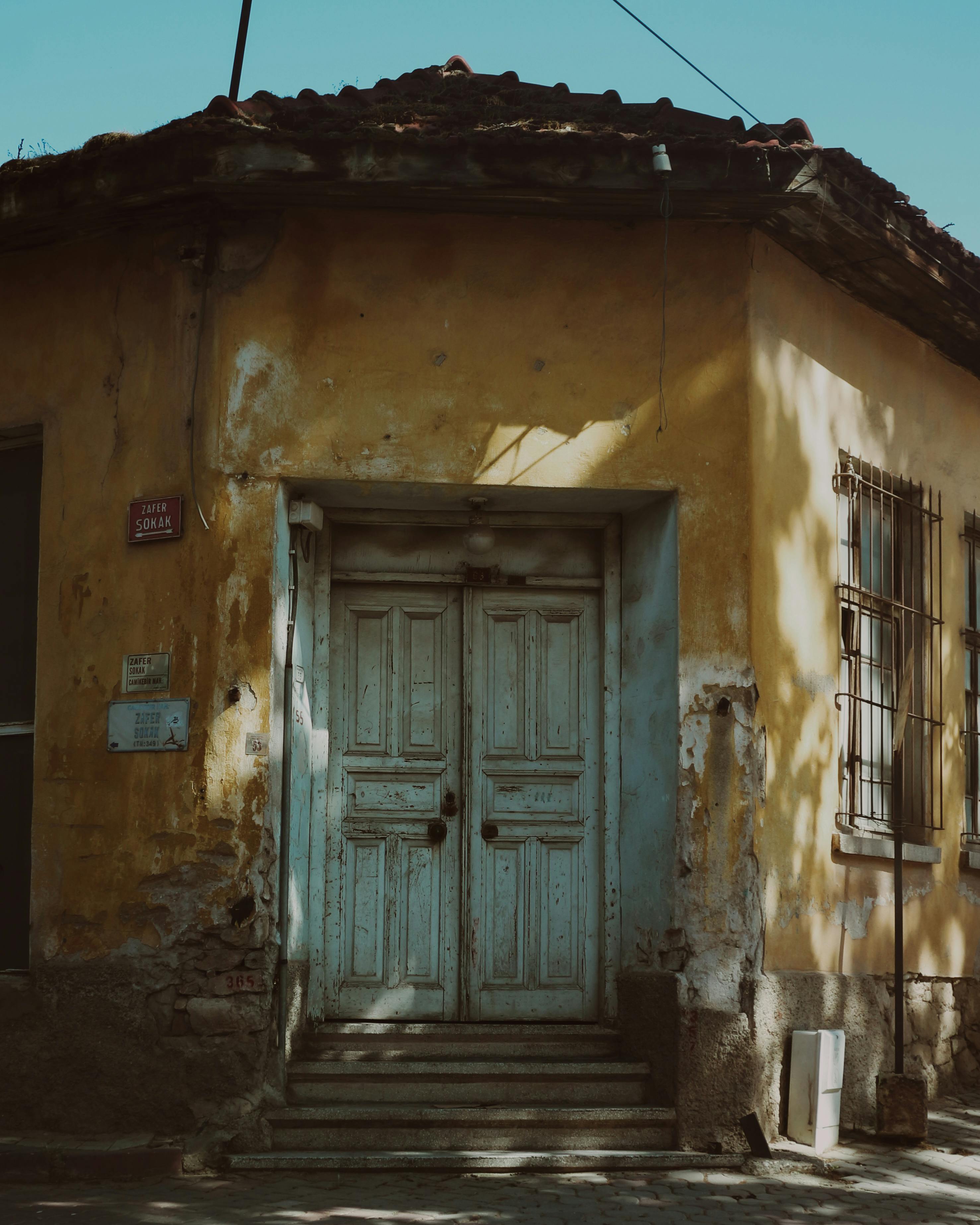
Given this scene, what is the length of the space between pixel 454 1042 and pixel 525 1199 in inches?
46.6

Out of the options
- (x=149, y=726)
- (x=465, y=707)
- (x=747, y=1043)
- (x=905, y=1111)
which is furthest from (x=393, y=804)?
(x=905, y=1111)

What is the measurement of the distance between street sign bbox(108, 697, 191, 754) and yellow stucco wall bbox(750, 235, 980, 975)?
9.12 ft

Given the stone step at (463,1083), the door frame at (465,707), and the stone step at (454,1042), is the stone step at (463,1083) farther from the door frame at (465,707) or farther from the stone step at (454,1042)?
the door frame at (465,707)

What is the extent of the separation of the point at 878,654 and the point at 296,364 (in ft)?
12.4

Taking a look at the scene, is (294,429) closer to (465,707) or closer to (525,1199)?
(465,707)

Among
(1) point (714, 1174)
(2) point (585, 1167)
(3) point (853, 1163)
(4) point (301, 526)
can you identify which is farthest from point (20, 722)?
(3) point (853, 1163)

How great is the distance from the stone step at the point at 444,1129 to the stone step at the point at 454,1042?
1.15 ft

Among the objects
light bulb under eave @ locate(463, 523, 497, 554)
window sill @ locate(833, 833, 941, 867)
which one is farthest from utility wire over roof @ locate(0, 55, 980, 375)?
window sill @ locate(833, 833, 941, 867)

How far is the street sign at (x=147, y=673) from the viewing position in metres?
6.38

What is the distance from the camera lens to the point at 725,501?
6.61 m

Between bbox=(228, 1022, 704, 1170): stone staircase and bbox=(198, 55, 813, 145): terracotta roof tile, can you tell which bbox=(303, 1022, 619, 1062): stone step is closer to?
bbox=(228, 1022, 704, 1170): stone staircase

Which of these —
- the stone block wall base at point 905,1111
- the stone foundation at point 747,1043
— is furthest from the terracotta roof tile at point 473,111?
the stone block wall base at point 905,1111

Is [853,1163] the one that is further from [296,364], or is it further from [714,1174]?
[296,364]

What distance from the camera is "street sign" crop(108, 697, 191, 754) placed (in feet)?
20.7
